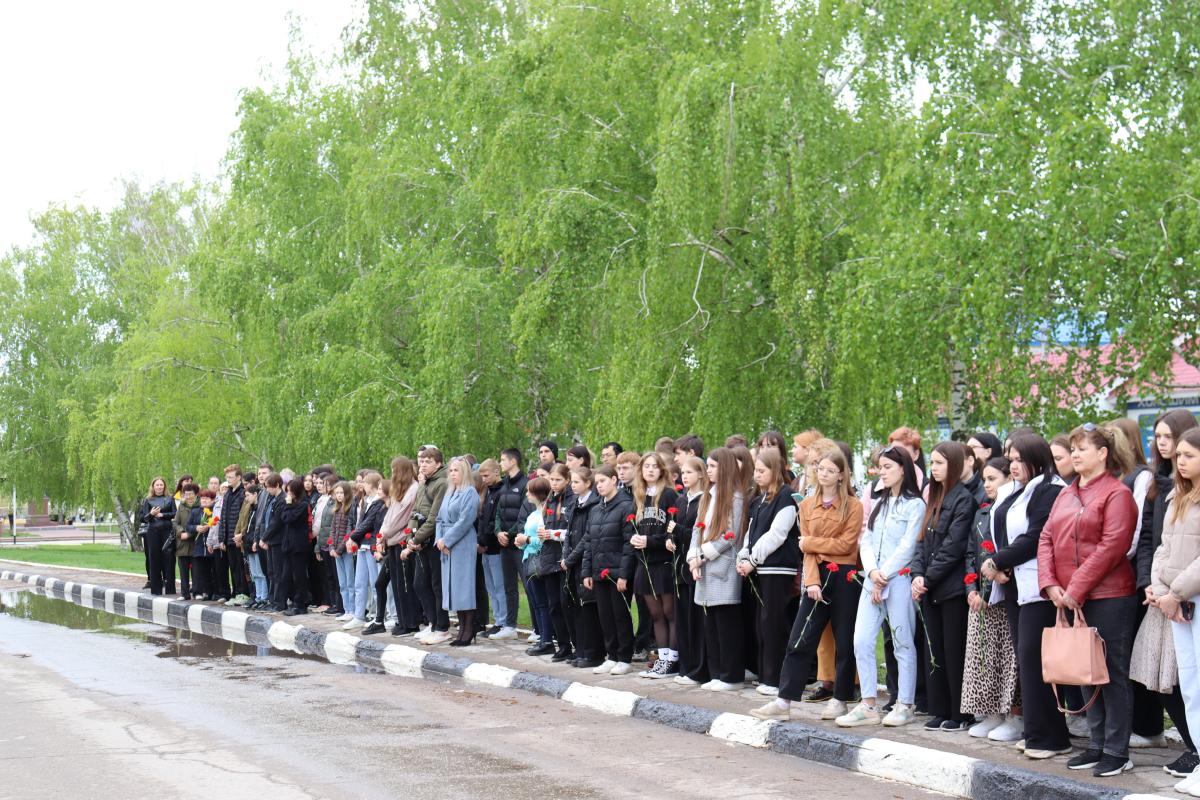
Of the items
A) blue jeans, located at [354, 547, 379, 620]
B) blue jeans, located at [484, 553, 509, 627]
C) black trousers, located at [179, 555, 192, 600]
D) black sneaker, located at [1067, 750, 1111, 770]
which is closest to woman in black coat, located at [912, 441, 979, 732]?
black sneaker, located at [1067, 750, 1111, 770]

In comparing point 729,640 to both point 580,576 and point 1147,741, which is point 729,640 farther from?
point 1147,741

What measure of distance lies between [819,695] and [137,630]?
1092 cm

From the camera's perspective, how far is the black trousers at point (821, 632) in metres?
9.55

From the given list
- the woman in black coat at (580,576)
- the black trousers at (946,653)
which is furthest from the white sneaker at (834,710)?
the woman in black coat at (580,576)

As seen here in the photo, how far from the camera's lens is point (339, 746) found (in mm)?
8938

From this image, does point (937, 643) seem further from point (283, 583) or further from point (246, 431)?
point (246, 431)

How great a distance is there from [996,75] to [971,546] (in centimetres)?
1113

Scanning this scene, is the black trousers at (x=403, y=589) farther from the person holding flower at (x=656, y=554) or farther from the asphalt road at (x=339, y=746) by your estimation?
the person holding flower at (x=656, y=554)

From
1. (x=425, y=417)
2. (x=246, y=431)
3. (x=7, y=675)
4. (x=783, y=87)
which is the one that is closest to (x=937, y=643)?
(x=7, y=675)

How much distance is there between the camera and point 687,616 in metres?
11.5

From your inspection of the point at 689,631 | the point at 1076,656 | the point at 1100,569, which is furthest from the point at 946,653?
the point at 689,631

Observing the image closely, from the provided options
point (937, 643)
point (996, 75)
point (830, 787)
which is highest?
point (996, 75)

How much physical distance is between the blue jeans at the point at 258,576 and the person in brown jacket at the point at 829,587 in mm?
11733

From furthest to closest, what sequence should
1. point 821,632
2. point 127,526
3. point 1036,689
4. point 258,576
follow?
point 127,526 → point 258,576 → point 821,632 → point 1036,689
